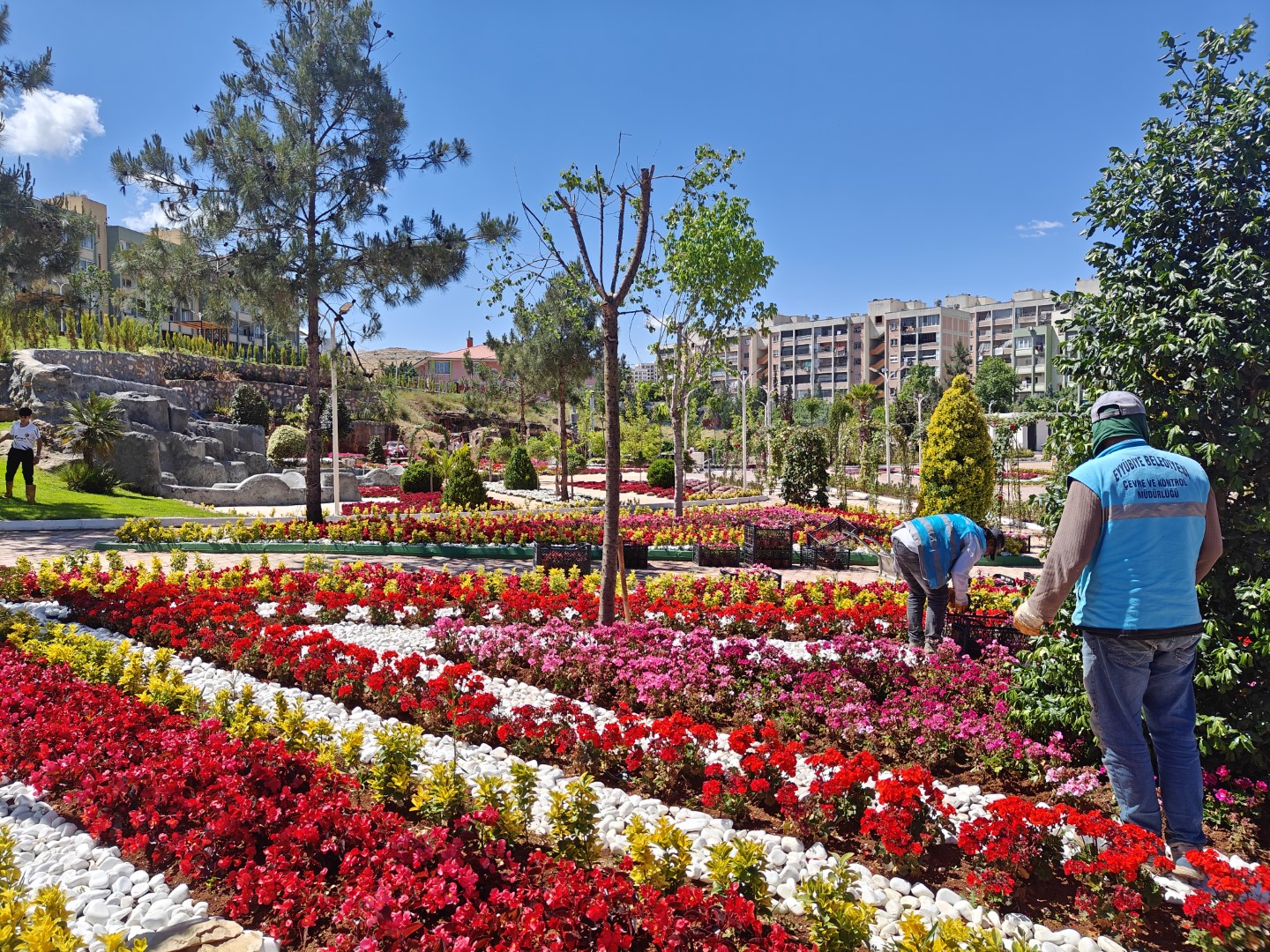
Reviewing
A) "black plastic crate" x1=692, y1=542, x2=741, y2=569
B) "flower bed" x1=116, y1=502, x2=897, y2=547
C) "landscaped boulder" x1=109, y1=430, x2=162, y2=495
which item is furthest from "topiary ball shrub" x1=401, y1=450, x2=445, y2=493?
"black plastic crate" x1=692, y1=542, x2=741, y2=569

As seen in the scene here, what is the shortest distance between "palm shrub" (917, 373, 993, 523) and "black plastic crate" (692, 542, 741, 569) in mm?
4078

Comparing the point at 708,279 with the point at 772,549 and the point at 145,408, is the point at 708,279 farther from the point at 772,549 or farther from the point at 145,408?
the point at 145,408

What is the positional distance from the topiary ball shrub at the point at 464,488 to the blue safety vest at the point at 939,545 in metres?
12.9

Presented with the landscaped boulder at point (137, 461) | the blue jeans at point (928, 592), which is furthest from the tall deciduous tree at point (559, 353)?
the blue jeans at point (928, 592)

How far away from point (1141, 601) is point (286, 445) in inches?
1184

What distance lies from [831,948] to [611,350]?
Answer: 186 inches

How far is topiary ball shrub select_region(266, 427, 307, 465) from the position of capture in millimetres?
29047

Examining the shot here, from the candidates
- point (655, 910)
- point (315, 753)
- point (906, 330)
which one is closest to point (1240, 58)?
point (655, 910)

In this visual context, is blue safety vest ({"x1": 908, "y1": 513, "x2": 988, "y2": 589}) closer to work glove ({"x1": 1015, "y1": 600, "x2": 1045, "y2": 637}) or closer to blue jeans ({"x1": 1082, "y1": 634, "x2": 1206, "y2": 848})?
work glove ({"x1": 1015, "y1": 600, "x2": 1045, "y2": 637})

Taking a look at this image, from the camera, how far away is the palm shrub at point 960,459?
13570 millimetres

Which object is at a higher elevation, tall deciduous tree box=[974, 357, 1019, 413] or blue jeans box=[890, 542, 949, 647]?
tall deciduous tree box=[974, 357, 1019, 413]

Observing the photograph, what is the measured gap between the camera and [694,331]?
15.1 m

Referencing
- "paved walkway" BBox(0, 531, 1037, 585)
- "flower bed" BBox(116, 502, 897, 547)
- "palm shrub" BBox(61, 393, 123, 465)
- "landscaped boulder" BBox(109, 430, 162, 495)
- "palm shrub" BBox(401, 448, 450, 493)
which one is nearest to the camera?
"paved walkway" BBox(0, 531, 1037, 585)

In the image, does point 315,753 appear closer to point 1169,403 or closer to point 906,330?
point 1169,403
